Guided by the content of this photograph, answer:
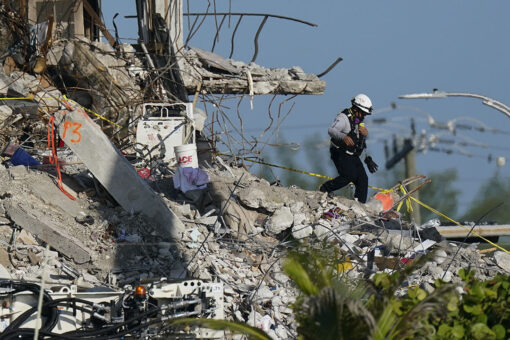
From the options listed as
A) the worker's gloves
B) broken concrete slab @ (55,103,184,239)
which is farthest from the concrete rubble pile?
the worker's gloves

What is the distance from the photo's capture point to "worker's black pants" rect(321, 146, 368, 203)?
536 inches

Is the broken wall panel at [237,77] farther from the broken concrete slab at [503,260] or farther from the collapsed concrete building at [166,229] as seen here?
the broken concrete slab at [503,260]

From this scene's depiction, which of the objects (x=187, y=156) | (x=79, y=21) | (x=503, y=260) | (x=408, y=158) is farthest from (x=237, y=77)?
(x=503, y=260)

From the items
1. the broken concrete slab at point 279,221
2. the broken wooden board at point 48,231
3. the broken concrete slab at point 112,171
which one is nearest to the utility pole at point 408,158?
the broken concrete slab at point 279,221

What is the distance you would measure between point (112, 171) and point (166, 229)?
3.05 ft

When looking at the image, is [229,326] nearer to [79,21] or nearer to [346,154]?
[346,154]

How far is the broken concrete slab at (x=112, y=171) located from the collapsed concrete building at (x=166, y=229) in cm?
1

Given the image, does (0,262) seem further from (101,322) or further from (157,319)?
(157,319)

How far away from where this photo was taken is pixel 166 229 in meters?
11.4

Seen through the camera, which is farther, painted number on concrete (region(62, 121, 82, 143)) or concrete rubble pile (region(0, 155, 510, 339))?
painted number on concrete (region(62, 121, 82, 143))

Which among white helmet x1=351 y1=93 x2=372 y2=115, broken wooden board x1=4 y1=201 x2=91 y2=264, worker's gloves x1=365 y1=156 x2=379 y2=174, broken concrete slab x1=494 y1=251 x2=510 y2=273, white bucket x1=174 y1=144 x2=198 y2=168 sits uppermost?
white helmet x1=351 y1=93 x2=372 y2=115

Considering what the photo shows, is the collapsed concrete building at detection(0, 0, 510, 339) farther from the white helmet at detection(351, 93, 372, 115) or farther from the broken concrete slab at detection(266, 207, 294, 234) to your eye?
the white helmet at detection(351, 93, 372, 115)

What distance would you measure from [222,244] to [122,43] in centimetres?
871

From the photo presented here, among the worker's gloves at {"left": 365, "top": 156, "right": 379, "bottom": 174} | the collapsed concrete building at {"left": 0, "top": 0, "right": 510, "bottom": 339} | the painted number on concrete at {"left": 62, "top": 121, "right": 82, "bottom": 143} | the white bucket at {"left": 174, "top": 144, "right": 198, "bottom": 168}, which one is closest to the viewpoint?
the collapsed concrete building at {"left": 0, "top": 0, "right": 510, "bottom": 339}
